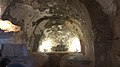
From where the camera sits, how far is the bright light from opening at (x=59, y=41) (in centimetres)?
927

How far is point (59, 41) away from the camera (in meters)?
9.60

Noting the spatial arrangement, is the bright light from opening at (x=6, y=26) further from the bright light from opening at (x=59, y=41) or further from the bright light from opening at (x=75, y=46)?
→ the bright light from opening at (x=75, y=46)

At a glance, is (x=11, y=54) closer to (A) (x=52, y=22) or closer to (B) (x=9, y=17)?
(B) (x=9, y=17)

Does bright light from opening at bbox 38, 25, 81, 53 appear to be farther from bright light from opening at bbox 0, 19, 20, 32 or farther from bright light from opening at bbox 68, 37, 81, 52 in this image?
bright light from opening at bbox 0, 19, 20, 32

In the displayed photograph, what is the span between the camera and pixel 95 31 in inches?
211

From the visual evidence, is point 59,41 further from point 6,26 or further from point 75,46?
point 6,26

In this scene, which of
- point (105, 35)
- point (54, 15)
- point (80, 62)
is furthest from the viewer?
point (54, 15)

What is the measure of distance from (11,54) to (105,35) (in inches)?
86.4

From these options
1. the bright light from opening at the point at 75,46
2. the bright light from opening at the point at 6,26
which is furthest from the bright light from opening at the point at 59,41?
the bright light from opening at the point at 6,26

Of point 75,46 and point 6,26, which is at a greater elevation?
point 6,26

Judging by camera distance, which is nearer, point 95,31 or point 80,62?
point 95,31

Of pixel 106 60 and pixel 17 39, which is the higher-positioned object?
pixel 17 39

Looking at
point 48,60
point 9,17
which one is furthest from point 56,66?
point 9,17

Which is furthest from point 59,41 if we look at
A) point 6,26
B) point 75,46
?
point 6,26
